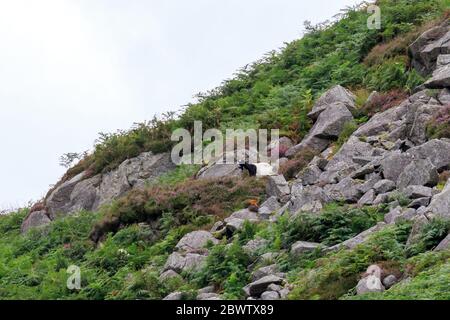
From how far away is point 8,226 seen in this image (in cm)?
3175

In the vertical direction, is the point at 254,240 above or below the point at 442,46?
below

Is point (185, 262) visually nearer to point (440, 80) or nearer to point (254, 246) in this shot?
point (254, 246)

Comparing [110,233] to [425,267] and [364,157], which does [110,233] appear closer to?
[364,157]

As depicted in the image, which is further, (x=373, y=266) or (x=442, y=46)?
(x=442, y=46)

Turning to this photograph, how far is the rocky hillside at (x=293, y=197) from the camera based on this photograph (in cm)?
1575

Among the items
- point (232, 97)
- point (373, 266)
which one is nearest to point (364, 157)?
point (373, 266)

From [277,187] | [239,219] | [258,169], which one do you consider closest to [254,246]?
[239,219]

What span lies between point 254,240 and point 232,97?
15.0 meters

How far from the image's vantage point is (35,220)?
30.5 m

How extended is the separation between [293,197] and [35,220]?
473 inches

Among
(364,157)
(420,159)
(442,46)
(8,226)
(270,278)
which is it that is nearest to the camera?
(270,278)
